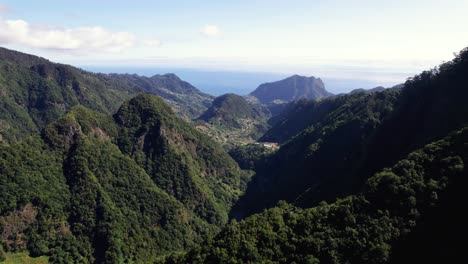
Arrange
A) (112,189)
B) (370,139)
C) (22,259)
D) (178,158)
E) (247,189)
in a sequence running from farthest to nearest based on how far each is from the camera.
→ (247,189) < (178,158) < (112,189) < (370,139) < (22,259)

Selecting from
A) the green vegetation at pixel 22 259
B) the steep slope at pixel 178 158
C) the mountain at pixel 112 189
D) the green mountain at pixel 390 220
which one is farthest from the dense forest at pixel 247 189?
the green vegetation at pixel 22 259

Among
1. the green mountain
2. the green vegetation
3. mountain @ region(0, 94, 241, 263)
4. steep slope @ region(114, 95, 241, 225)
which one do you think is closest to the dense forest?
the green mountain

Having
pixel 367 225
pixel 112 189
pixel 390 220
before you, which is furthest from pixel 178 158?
pixel 390 220

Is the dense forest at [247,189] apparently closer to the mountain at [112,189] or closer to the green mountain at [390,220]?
the green mountain at [390,220]

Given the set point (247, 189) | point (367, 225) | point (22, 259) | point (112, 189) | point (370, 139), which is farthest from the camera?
point (247, 189)

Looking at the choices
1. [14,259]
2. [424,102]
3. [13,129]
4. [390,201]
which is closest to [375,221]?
[390,201]

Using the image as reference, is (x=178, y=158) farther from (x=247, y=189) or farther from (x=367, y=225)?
(x=367, y=225)

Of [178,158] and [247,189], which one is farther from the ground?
[178,158]

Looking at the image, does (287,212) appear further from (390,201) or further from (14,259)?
(14,259)
